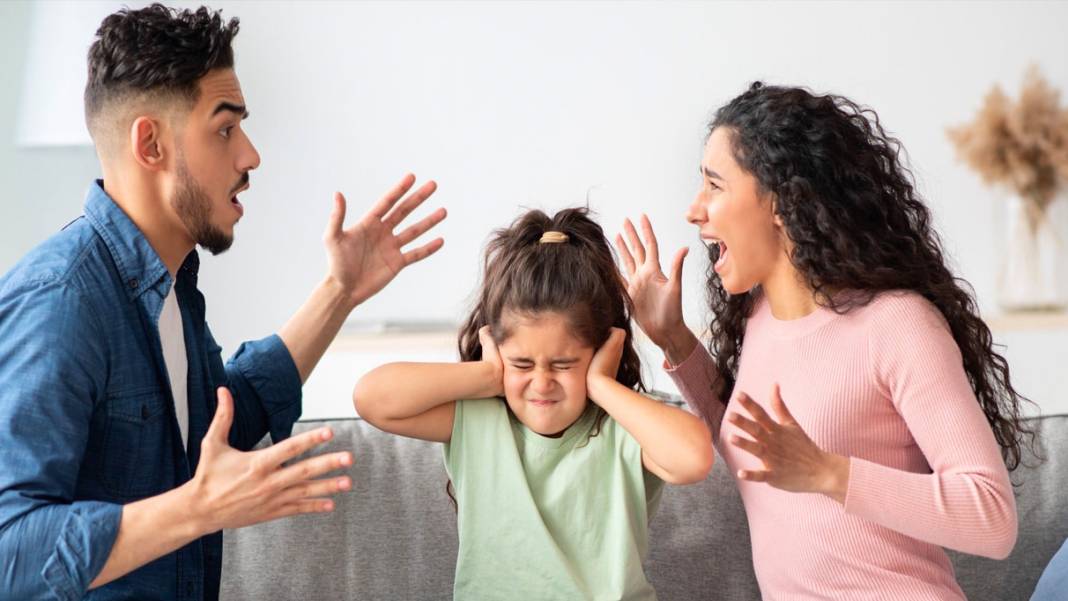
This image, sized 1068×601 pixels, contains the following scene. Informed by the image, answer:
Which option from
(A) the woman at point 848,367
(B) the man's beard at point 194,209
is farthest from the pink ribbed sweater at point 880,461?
(B) the man's beard at point 194,209

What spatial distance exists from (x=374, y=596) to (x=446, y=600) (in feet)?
0.44

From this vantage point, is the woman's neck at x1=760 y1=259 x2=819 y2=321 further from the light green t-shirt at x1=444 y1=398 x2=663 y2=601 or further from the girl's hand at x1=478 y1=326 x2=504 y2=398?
the girl's hand at x1=478 y1=326 x2=504 y2=398

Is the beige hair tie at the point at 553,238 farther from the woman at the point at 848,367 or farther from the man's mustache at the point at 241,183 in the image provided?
the man's mustache at the point at 241,183

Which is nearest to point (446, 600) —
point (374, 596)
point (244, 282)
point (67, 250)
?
point (374, 596)

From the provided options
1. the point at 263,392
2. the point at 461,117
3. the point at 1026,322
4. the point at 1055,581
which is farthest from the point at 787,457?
the point at 1026,322

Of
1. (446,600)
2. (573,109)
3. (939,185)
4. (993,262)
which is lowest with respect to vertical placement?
(446,600)

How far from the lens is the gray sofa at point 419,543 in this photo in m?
2.06

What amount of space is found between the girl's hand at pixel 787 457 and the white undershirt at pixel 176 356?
89 centimetres

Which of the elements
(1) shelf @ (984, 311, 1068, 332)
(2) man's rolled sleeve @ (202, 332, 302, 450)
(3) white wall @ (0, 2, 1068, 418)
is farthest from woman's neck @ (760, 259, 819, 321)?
(1) shelf @ (984, 311, 1068, 332)

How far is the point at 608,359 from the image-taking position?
1.86m

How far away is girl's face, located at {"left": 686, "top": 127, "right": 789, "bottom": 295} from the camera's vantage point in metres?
1.85

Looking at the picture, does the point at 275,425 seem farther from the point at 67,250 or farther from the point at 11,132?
the point at 11,132

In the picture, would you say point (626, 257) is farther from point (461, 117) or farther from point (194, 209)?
point (461, 117)

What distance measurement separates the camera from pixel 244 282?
152 inches
